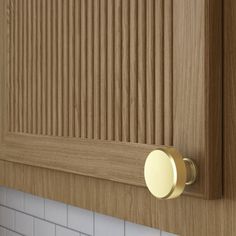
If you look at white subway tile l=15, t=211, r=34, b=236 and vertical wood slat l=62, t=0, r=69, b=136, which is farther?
white subway tile l=15, t=211, r=34, b=236

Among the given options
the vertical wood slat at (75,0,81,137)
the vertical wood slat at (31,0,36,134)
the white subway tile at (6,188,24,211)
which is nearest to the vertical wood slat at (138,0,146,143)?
the vertical wood slat at (75,0,81,137)

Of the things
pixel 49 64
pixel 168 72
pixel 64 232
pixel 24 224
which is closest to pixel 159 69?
pixel 168 72

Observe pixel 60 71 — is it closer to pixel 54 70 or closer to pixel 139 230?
pixel 54 70

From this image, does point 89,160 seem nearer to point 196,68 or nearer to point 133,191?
point 133,191

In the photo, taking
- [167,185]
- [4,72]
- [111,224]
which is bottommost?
[111,224]

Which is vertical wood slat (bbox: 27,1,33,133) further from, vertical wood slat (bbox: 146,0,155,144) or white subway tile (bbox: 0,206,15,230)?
white subway tile (bbox: 0,206,15,230)

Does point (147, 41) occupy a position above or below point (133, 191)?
above

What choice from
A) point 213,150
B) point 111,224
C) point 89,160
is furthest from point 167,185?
point 111,224

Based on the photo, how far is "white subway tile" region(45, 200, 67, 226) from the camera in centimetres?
84

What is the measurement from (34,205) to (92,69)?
487mm

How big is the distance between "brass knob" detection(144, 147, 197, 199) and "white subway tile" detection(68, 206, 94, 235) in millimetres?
383

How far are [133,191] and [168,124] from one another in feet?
0.33

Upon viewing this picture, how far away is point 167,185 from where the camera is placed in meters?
0.39

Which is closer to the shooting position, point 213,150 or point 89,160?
point 213,150
